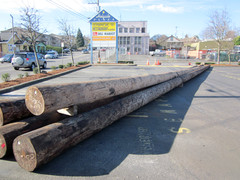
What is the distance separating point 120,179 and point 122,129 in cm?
170

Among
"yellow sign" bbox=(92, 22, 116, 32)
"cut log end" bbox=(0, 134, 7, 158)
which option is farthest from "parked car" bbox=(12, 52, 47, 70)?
"cut log end" bbox=(0, 134, 7, 158)

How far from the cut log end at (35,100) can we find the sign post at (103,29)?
2170cm

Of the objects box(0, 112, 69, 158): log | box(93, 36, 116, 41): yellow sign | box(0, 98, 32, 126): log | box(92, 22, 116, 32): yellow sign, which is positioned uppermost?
box(92, 22, 116, 32): yellow sign

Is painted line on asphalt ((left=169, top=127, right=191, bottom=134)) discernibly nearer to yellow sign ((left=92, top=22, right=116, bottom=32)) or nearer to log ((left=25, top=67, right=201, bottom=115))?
log ((left=25, top=67, right=201, bottom=115))

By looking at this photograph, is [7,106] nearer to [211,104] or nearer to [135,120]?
[135,120]

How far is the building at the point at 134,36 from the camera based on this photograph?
65.6m

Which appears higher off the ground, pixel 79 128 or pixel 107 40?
Answer: pixel 107 40

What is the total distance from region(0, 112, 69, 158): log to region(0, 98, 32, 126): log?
0.48 ft

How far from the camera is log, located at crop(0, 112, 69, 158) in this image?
9.34ft

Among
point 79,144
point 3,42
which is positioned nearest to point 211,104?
point 79,144

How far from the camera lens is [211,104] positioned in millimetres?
6441

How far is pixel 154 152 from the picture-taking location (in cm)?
322

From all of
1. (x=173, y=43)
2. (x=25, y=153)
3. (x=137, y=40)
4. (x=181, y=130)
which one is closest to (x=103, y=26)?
(x=181, y=130)

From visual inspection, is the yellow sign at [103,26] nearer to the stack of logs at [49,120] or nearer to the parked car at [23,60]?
the parked car at [23,60]
